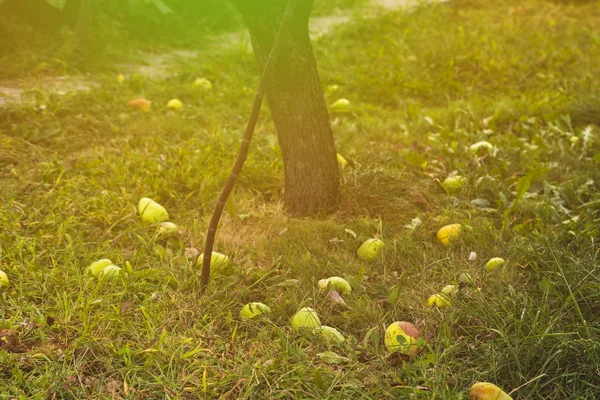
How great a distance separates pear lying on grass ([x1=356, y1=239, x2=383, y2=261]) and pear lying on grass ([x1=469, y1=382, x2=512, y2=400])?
90 centimetres

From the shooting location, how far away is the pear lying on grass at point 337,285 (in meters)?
2.29

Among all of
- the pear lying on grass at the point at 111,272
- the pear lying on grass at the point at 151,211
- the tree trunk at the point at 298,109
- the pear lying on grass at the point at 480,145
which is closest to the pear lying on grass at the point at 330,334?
the pear lying on grass at the point at 111,272

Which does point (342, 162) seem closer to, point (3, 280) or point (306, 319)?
point (306, 319)

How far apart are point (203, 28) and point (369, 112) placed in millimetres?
A: 2462

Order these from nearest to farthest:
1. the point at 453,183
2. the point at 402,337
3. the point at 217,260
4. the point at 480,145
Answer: the point at 402,337
the point at 217,260
the point at 453,183
the point at 480,145

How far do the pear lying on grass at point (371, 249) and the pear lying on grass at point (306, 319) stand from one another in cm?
51

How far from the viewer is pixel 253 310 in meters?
2.17

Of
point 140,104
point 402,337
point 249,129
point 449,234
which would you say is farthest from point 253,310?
point 140,104

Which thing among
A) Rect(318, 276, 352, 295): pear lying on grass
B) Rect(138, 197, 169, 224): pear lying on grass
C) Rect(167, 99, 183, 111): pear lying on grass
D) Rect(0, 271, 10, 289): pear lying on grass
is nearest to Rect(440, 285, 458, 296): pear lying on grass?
Rect(318, 276, 352, 295): pear lying on grass

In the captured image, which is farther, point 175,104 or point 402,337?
point 175,104

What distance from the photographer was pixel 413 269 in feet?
8.06

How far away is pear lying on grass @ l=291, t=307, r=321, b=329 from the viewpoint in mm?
2077

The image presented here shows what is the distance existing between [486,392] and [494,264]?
784 millimetres

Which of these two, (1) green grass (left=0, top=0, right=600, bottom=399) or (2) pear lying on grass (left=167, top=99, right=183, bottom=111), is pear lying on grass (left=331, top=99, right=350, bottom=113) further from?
(2) pear lying on grass (left=167, top=99, right=183, bottom=111)
